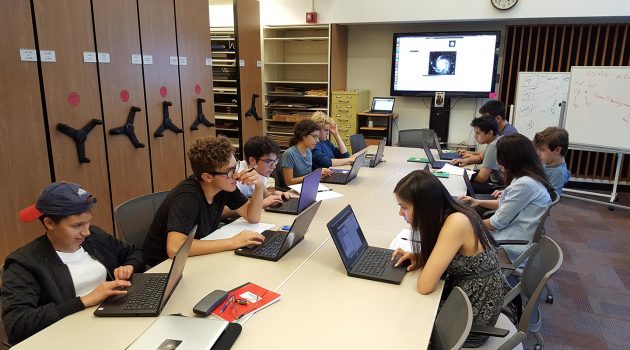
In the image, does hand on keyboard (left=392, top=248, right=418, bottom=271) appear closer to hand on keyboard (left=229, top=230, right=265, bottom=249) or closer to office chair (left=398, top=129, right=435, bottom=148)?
hand on keyboard (left=229, top=230, right=265, bottom=249)

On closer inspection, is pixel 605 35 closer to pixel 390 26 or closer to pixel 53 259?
pixel 390 26

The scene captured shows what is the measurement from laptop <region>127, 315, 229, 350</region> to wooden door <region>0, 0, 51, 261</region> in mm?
1991

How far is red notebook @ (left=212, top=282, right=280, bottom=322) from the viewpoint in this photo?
142 cm

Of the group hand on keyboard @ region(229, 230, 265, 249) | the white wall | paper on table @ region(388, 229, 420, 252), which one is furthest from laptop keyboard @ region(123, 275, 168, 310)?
the white wall

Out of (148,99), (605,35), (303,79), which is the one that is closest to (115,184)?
(148,99)

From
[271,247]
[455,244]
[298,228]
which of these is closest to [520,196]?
[455,244]

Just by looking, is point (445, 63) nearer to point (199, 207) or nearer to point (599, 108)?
point (599, 108)

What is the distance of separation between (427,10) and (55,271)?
215 inches

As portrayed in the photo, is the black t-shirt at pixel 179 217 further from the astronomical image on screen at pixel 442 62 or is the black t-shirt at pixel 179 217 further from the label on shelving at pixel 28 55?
the astronomical image on screen at pixel 442 62

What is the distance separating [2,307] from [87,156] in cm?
201

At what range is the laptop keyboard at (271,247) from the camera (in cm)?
189

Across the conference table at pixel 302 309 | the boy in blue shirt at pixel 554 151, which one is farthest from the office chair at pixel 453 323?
the boy in blue shirt at pixel 554 151

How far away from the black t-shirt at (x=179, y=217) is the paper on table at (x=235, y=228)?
2.1 inches

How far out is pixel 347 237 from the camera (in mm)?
1796
